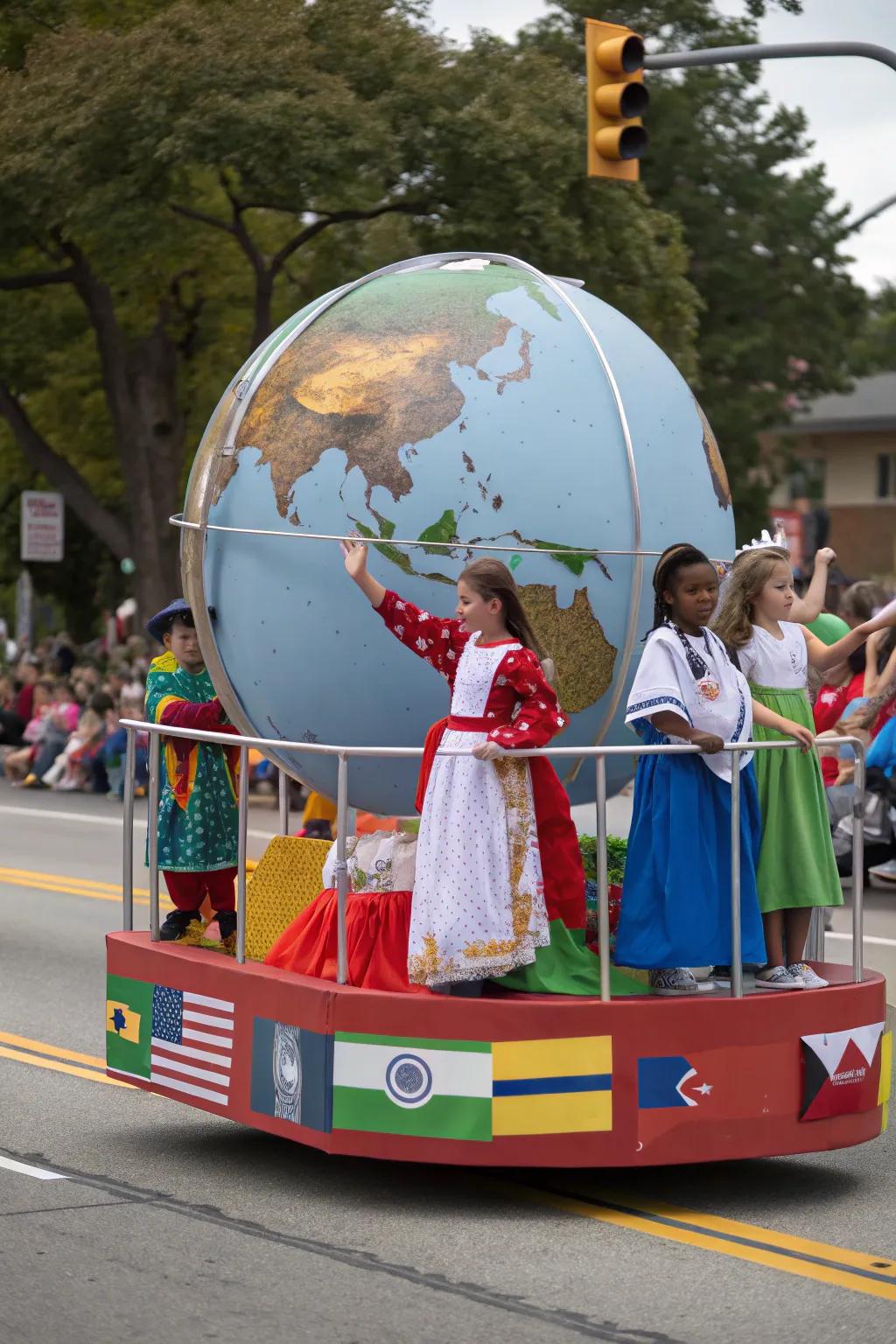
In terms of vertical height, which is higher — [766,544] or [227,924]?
[766,544]

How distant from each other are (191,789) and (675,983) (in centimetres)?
207

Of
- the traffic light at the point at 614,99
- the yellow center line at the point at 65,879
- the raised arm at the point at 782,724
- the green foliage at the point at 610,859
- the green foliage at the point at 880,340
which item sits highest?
the green foliage at the point at 880,340

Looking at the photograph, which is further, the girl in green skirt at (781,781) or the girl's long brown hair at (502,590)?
the girl in green skirt at (781,781)

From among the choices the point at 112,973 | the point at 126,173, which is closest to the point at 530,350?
the point at 112,973

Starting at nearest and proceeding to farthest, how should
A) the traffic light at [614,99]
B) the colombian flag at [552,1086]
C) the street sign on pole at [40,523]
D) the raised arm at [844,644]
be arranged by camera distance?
the colombian flag at [552,1086] → the raised arm at [844,644] → the traffic light at [614,99] → the street sign on pole at [40,523]

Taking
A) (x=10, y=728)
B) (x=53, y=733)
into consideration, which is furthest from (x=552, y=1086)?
(x=10, y=728)

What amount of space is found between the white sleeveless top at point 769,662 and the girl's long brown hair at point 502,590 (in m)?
0.83

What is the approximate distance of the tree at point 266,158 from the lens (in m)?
20.5

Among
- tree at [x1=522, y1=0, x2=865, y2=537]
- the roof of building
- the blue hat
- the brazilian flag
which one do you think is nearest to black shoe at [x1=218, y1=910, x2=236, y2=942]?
the brazilian flag

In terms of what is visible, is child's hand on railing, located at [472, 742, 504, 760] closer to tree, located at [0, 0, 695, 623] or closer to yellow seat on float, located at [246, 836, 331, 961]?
yellow seat on float, located at [246, 836, 331, 961]

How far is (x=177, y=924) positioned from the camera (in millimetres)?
7242

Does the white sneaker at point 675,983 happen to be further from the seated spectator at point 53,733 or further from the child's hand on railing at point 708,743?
the seated spectator at point 53,733

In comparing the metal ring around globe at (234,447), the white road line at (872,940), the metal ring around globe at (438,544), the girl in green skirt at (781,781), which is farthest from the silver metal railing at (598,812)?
the white road line at (872,940)

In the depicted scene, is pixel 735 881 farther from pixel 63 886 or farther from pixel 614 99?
pixel 63 886
